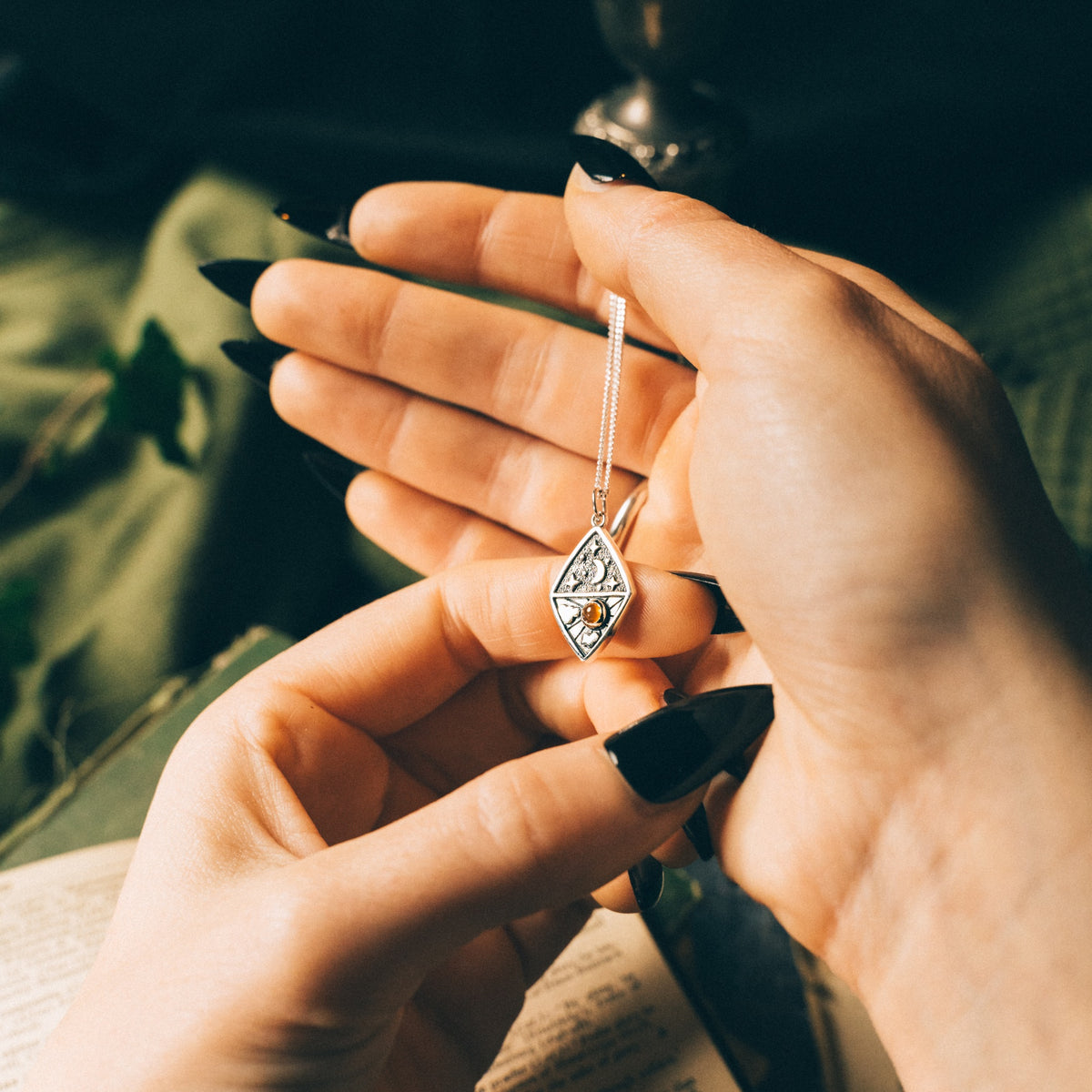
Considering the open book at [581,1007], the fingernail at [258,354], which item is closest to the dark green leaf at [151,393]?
the fingernail at [258,354]

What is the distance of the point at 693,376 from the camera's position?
4.26 feet

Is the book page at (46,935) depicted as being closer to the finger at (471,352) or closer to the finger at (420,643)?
the finger at (420,643)

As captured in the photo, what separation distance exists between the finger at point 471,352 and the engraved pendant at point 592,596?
337 millimetres

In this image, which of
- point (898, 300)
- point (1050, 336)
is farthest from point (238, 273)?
point (1050, 336)

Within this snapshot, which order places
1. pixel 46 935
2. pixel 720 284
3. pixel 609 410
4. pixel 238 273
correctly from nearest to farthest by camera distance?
pixel 720 284 < pixel 46 935 < pixel 609 410 < pixel 238 273

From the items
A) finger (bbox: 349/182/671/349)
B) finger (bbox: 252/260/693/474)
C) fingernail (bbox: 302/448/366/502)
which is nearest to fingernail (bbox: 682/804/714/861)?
finger (bbox: 252/260/693/474)

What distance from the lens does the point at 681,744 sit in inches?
30.3

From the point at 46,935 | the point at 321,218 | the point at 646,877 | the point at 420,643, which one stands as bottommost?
the point at 46,935

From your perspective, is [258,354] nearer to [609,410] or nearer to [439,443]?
[439,443]

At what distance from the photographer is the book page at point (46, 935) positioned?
1.02 meters

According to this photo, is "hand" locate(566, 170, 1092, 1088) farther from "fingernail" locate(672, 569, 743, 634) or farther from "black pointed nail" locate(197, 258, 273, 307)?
"black pointed nail" locate(197, 258, 273, 307)

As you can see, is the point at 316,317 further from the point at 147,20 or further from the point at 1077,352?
the point at 147,20

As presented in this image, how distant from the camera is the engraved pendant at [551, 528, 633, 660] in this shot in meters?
0.93

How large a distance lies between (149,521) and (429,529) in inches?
26.0
